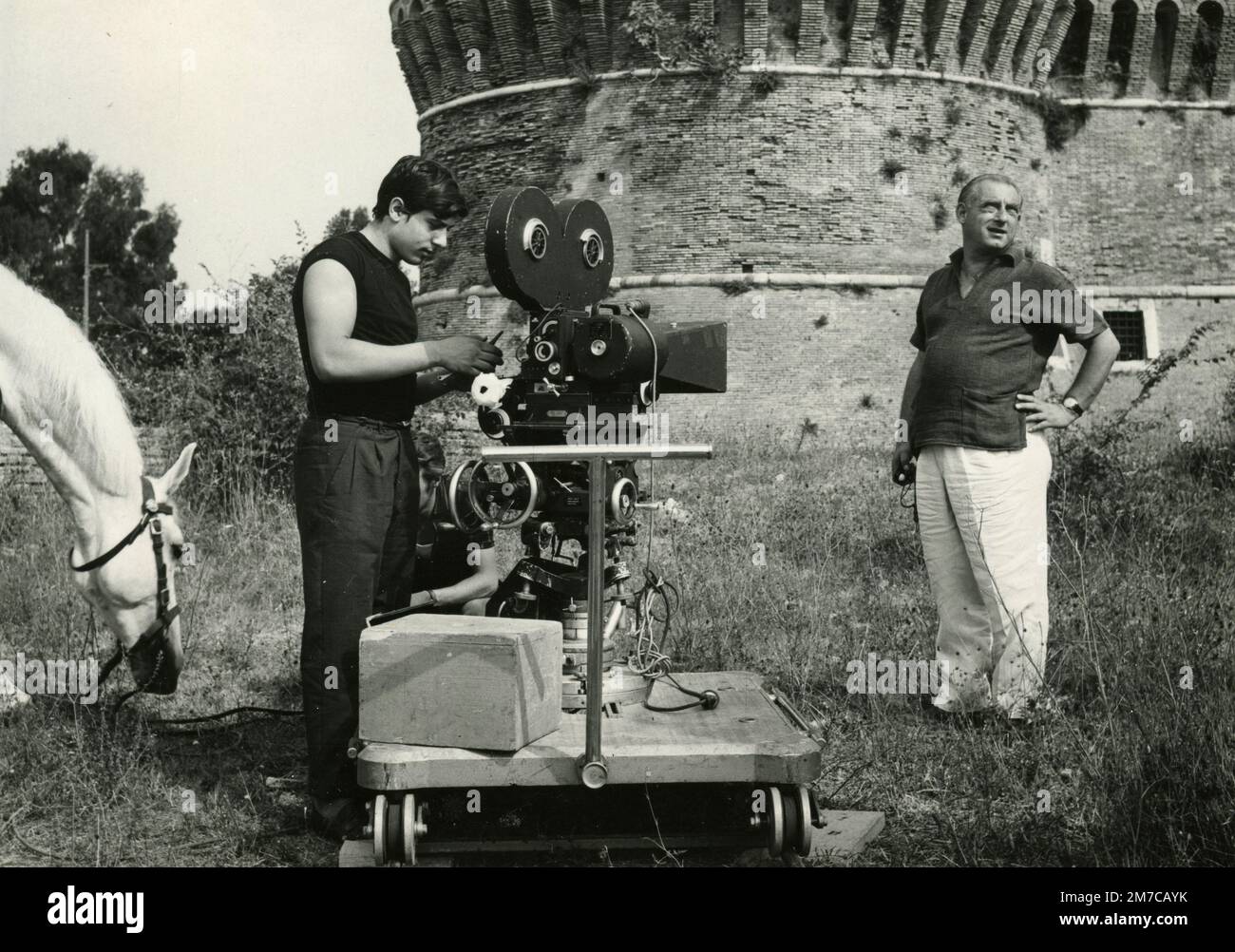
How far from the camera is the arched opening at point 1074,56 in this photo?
18188 mm

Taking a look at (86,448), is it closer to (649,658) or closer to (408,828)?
(408,828)

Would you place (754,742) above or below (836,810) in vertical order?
above

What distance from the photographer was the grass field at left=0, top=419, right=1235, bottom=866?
3.29 meters

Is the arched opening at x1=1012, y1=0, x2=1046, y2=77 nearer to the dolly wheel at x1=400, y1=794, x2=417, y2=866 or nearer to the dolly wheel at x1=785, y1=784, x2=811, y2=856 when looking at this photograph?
the dolly wheel at x1=785, y1=784, x2=811, y2=856

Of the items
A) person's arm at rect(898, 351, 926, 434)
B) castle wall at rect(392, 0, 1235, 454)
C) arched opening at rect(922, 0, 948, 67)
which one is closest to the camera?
person's arm at rect(898, 351, 926, 434)

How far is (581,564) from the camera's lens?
3340 millimetres

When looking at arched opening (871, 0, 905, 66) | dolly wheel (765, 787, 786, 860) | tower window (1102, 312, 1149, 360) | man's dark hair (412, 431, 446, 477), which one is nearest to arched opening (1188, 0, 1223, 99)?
tower window (1102, 312, 1149, 360)

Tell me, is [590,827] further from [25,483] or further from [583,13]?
[583,13]

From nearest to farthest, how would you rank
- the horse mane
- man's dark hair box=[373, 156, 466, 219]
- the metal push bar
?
1. the metal push bar
2. man's dark hair box=[373, 156, 466, 219]
3. the horse mane

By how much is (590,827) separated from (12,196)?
474 cm

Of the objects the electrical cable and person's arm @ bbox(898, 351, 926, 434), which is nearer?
the electrical cable

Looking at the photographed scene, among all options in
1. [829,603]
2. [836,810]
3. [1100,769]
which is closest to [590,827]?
[836,810]

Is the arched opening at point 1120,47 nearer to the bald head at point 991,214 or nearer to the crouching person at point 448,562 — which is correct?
the bald head at point 991,214

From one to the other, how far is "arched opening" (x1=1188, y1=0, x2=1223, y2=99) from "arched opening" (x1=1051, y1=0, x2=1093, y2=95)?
1807mm
